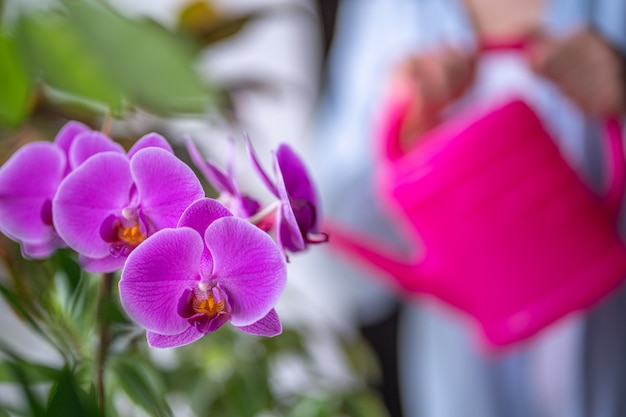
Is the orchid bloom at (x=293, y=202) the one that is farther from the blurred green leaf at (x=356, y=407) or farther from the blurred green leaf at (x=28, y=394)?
the blurred green leaf at (x=356, y=407)

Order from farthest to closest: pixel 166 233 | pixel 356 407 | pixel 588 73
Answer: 1. pixel 588 73
2. pixel 356 407
3. pixel 166 233

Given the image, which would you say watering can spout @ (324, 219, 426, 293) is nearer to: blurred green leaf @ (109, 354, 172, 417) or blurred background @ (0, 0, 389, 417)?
blurred background @ (0, 0, 389, 417)

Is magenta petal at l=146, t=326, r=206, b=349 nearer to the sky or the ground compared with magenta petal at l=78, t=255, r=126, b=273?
nearer to the sky

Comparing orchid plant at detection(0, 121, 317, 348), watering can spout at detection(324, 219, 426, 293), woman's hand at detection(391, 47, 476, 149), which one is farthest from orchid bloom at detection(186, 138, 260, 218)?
woman's hand at detection(391, 47, 476, 149)

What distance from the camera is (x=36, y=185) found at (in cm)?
20

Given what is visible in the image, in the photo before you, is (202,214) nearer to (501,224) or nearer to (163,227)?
(163,227)

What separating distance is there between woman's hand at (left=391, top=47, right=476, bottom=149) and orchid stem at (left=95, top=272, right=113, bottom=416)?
32 centimetres

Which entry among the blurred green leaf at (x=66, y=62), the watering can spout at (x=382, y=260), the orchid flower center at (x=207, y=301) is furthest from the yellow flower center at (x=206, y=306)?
the watering can spout at (x=382, y=260)

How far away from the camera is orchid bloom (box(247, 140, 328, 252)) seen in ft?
0.57

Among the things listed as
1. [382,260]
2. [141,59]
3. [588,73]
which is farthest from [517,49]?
[141,59]

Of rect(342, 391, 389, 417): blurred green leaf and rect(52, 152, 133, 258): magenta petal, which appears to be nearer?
rect(52, 152, 133, 258): magenta petal

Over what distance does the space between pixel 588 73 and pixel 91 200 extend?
0.41 metres

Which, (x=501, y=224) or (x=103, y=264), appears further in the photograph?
(x=501, y=224)

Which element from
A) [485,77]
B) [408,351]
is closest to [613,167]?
[485,77]
